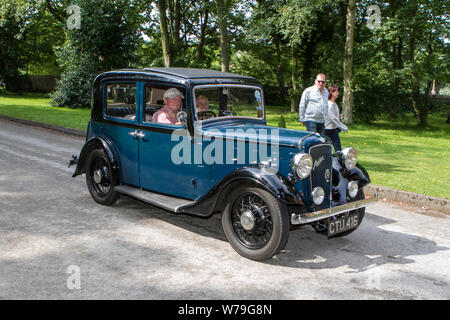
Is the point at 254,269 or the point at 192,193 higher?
the point at 192,193

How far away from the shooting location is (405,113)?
2145 cm

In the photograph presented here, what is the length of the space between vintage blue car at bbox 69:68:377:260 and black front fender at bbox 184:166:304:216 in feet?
0.04

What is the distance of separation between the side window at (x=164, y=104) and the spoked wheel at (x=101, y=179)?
106 cm

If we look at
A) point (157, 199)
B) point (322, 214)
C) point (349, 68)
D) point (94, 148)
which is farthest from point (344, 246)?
point (349, 68)

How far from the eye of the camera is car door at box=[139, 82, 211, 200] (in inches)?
210

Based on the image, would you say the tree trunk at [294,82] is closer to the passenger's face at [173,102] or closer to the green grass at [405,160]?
the green grass at [405,160]

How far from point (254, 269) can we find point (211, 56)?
30.4 metres

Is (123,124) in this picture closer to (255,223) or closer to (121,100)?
(121,100)

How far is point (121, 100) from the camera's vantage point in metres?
6.26

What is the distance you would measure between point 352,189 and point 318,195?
69cm

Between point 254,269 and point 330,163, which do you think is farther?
point 330,163

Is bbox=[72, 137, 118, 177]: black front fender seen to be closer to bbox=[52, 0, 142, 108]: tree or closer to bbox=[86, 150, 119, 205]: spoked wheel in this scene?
bbox=[86, 150, 119, 205]: spoked wheel
